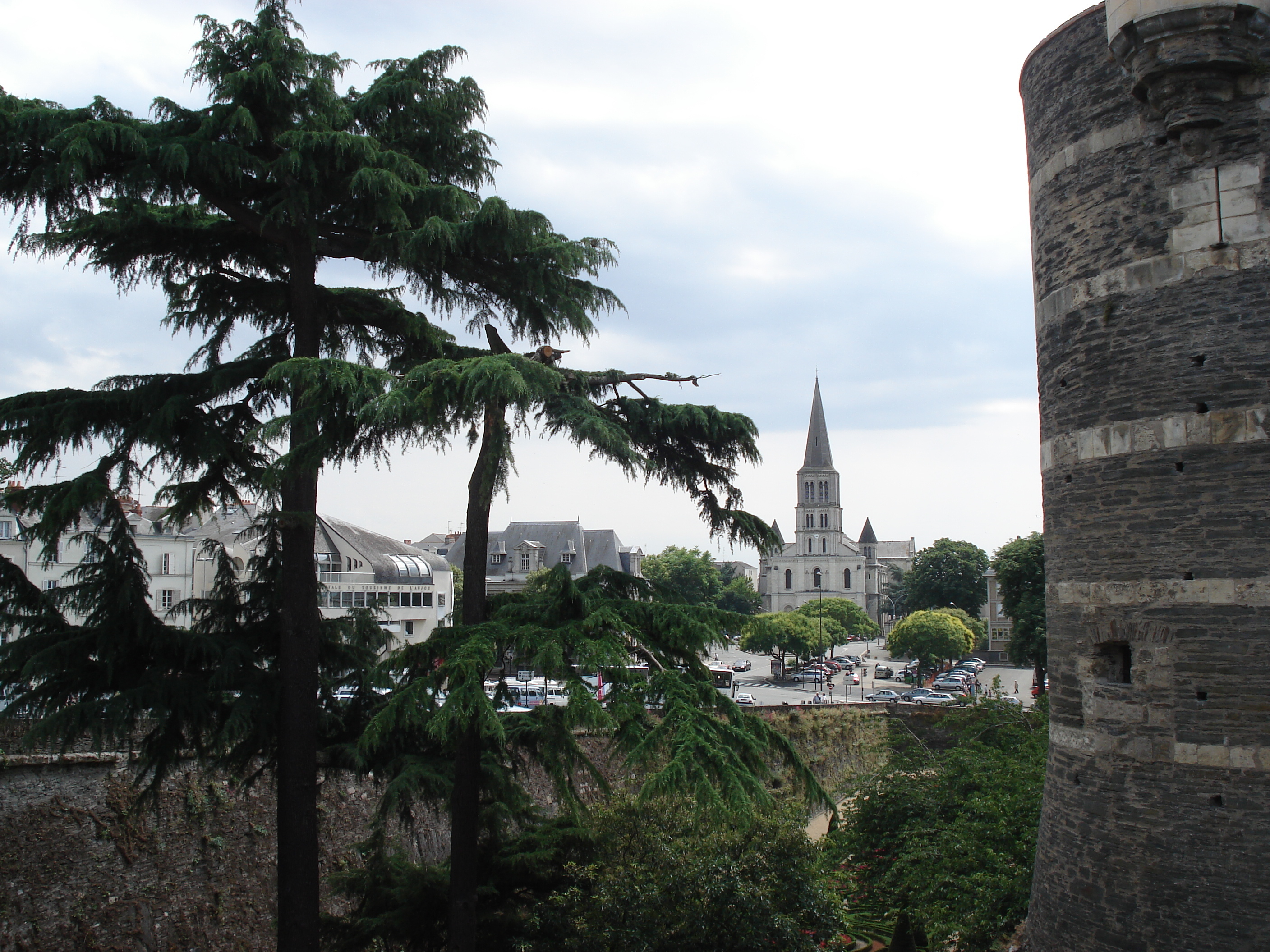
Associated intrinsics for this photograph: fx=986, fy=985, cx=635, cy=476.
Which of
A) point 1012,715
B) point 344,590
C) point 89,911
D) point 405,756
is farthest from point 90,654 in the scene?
point 344,590

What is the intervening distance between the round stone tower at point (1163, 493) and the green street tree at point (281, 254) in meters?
5.17

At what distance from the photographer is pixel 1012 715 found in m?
19.0

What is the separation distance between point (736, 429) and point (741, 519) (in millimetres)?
996

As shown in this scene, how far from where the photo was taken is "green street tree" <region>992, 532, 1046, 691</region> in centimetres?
3691

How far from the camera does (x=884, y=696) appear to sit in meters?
44.8

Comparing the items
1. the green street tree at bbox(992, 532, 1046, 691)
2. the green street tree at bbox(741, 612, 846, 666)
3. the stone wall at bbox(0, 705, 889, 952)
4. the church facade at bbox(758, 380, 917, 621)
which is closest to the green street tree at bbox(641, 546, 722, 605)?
the green street tree at bbox(741, 612, 846, 666)

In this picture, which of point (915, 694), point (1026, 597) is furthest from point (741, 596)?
point (1026, 597)

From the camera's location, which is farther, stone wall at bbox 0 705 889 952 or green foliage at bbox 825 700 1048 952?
stone wall at bbox 0 705 889 952

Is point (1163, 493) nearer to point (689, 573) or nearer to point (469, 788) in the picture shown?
point (469, 788)

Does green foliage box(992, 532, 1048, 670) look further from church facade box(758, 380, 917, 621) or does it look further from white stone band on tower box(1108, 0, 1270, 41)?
church facade box(758, 380, 917, 621)

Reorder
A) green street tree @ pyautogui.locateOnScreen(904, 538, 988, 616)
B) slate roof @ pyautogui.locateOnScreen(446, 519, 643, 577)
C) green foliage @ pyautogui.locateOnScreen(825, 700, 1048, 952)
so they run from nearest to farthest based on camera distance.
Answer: green foliage @ pyautogui.locateOnScreen(825, 700, 1048, 952) < slate roof @ pyautogui.locateOnScreen(446, 519, 643, 577) < green street tree @ pyautogui.locateOnScreen(904, 538, 988, 616)

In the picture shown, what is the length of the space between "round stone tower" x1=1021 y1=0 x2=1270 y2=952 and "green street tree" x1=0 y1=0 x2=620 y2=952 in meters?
5.17

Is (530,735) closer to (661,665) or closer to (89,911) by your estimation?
(661,665)

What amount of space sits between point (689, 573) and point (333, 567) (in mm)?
37023
